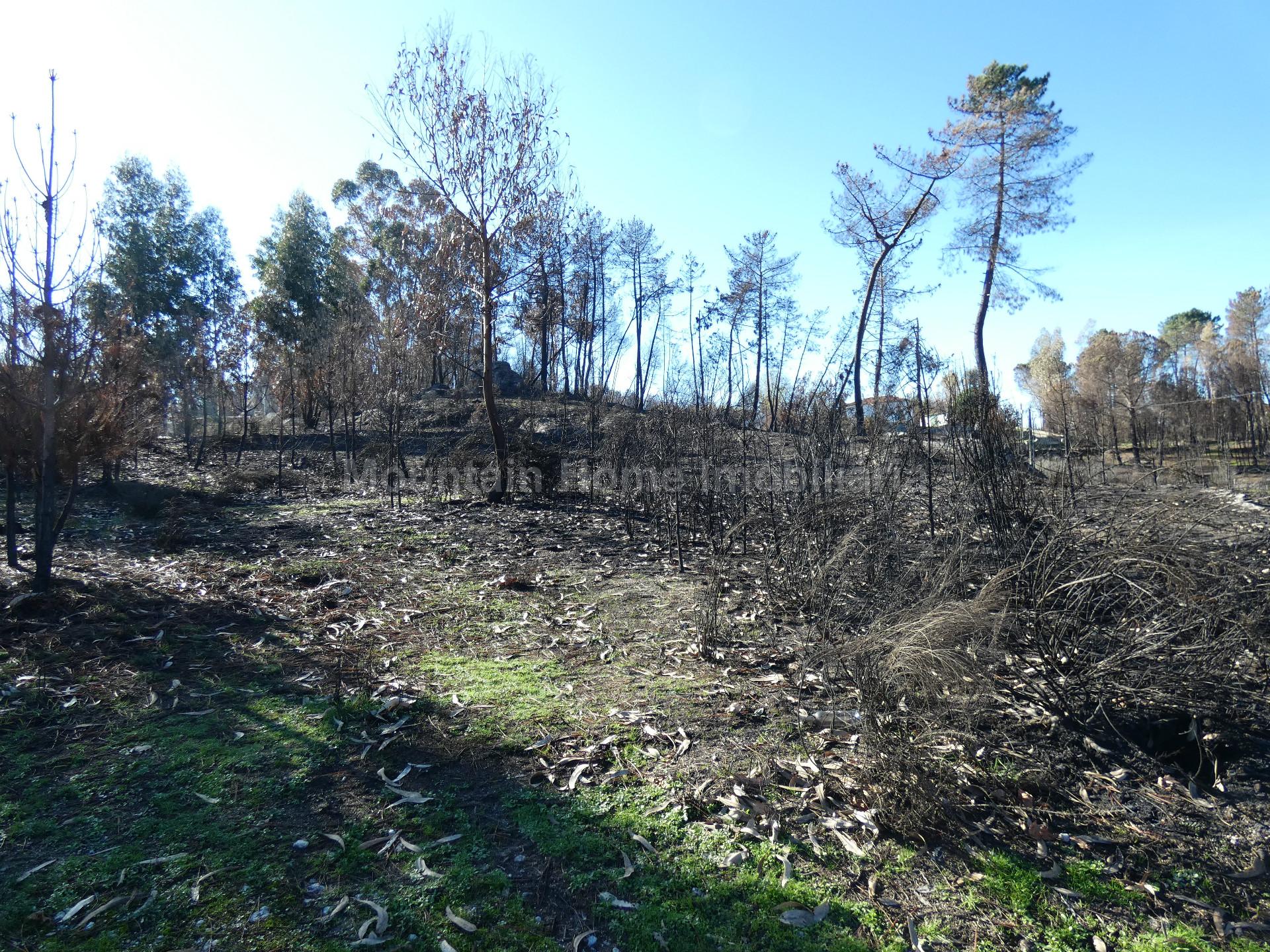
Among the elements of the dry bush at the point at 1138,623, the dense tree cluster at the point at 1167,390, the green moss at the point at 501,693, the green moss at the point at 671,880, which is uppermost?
the dense tree cluster at the point at 1167,390

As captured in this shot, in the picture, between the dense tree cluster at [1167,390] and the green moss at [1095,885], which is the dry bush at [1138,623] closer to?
the green moss at [1095,885]

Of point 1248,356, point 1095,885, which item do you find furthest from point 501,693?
point 1248,356

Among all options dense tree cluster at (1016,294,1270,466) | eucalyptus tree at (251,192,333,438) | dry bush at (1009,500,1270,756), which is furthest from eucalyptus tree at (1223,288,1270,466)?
eucalyptus tree at (251,192,333,438)

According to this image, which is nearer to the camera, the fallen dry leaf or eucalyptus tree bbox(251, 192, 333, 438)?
the fallen dry leaf

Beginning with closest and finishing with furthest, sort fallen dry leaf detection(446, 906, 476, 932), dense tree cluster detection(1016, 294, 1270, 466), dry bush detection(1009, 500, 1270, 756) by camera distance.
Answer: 1. fallen dry leaf detection(446, 906, 476, 932)
2. dry bush detection(1009, 500, 1270, 756)
3. dense tree cluster detection(1016, 294, 1270, 466)

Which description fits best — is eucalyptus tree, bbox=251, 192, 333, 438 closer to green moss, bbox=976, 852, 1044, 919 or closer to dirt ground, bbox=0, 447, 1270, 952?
dirt ground, bbox=0, 447, 1270, 952

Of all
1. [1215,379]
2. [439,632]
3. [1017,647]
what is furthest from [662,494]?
[1215,379]

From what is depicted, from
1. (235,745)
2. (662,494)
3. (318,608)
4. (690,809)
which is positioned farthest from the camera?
(662,494)

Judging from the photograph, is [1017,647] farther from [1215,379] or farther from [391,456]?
[1215,379]

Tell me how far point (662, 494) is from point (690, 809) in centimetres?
622

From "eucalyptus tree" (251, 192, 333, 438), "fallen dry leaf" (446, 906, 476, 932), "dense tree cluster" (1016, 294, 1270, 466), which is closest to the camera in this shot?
"fallen dry leaf" (446, 906, 476, 932)

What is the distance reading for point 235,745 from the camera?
3.50m

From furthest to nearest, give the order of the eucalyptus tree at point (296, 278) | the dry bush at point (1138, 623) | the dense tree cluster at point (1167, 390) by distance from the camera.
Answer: the eucalyptus tree at point (296, 278), the dense tree cluster at point (1167, 390), the dry bush at point (1138, 623)

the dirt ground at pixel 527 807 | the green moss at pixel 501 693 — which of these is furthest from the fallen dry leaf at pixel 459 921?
the green moss at pixel 501 693
